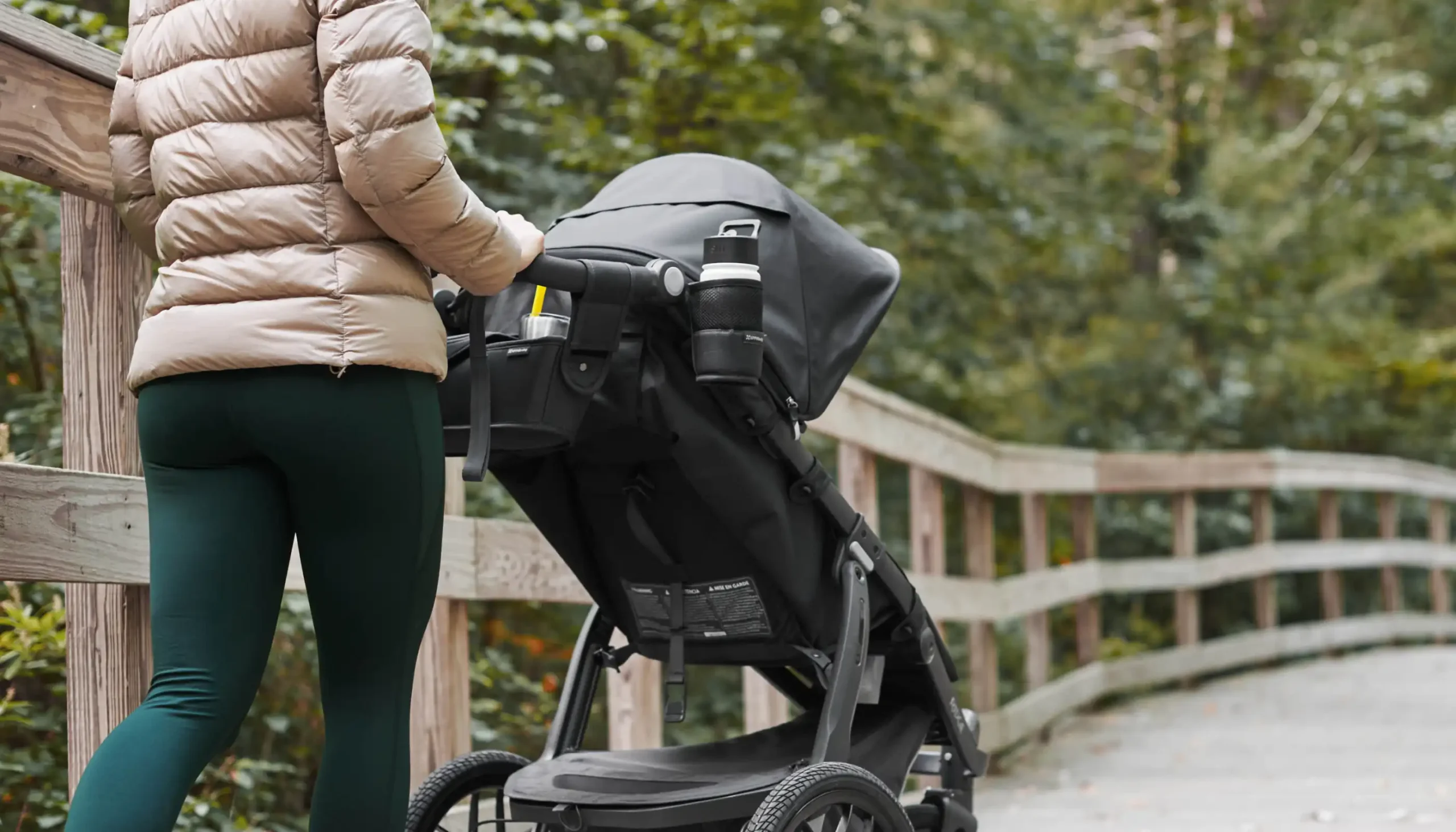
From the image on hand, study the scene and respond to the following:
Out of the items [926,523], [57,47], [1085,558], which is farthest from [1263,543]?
Result: [57,47]

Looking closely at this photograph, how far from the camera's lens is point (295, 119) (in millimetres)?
A: 2051

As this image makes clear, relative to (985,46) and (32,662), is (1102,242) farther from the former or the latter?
(32,662)

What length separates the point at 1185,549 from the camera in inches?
306

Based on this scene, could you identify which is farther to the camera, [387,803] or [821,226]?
[821,226]

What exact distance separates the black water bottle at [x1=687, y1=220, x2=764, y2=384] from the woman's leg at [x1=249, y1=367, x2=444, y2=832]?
0.45 m

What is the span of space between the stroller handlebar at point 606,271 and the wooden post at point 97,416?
0.69 m

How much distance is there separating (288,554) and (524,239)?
1.77 ft

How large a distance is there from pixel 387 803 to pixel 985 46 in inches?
281

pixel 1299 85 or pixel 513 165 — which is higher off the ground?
pixel 1299 85

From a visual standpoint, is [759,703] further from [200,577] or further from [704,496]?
[200,577]

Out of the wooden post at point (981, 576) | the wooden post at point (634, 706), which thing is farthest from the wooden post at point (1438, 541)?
the wooden post at point (634, 706)

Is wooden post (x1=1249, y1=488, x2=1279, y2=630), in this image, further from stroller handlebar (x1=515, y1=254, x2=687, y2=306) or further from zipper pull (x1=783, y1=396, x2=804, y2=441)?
stroller handlebar (x1=515, y1=254, x2=687, y2=306)

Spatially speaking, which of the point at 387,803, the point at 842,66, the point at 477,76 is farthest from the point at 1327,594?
the point at 387,803

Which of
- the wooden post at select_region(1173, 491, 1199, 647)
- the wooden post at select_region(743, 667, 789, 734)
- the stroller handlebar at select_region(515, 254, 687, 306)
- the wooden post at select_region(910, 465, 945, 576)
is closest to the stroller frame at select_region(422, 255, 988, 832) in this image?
the stroller handlebar at select_region(515, 254, 687, 306)
